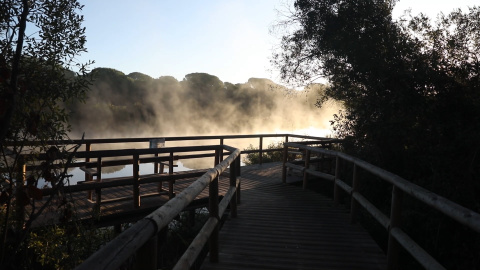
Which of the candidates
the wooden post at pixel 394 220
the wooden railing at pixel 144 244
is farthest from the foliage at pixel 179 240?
the wooden railing at pixel 144 244

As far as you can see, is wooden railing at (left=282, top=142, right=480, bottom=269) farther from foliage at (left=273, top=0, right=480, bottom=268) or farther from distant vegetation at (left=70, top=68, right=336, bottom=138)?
distant vegetation at (left=70, top=68, right=336, bottom=138)

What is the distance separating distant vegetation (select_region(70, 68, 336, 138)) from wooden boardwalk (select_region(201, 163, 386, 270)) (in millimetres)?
31662

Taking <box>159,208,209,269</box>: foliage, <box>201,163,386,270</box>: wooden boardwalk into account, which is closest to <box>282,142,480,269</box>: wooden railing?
<box>201,163,386,270</box>: wooden boardwalk

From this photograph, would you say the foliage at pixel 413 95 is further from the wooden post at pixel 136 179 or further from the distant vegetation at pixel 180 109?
the distant vegetation at pixel 180 109

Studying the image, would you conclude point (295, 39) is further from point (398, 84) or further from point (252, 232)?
point (252, 232)

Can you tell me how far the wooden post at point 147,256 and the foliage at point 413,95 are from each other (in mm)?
4829

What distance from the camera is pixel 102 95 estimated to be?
144 feet

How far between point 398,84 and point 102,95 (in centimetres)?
4176

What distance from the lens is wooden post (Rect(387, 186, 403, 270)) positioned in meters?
3.09

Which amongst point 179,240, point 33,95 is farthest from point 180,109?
point 33,95

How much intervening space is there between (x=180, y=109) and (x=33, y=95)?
156 feet

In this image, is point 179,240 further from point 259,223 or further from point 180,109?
point 180,109

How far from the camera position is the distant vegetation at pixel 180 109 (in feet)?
131

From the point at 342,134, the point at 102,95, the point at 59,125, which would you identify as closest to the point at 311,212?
the point at 59,125
